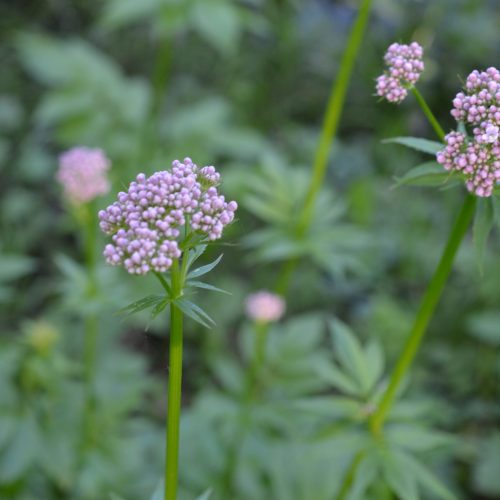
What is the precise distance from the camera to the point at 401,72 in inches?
Result: 68.9

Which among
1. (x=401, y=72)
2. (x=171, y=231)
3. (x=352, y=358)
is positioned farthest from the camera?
(x=352, y=358)

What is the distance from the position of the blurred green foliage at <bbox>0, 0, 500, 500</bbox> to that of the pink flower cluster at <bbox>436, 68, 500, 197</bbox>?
176 millimetres

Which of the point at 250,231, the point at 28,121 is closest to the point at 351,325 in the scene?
the point at 250,231

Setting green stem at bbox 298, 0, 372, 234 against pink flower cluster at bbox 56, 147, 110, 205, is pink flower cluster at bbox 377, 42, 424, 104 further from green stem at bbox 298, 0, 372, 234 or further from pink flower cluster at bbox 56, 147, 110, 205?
pink flower cluster at bbox 56, 147, 110, 205

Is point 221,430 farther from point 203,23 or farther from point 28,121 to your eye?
point 28,121

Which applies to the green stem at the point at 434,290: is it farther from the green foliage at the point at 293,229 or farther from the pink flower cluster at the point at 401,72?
the green foliage at the point at 293,229

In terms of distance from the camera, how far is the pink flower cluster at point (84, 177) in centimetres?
284

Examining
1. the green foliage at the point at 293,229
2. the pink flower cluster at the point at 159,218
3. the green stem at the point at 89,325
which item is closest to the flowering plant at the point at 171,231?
the pink flower cluster at the point at 159,218

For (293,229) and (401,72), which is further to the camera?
(293,229)

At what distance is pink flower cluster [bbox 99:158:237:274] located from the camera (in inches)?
53.3

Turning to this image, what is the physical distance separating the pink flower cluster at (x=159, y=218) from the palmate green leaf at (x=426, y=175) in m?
0.55

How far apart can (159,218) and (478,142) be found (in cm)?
71

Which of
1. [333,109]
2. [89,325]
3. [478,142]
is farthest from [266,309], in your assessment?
[478,142]

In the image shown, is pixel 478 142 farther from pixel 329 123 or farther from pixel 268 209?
pixel 268 209
